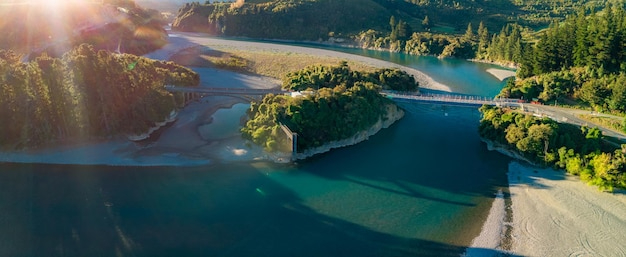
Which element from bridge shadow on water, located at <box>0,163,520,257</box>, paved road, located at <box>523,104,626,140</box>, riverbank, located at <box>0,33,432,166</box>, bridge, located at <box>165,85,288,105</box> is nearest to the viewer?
bridge shadow on water, located at <box>0,163,520,257</box>

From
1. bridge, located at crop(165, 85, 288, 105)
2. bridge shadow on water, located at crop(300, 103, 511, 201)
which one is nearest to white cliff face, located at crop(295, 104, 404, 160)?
A: bridge shadow on water, located at crop(300, 103, 511, 201)

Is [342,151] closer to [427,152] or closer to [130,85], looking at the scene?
[427,152]

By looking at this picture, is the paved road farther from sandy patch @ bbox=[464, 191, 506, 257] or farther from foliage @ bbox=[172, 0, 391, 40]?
foliage @ bbox=[172, 0, 391, 40]

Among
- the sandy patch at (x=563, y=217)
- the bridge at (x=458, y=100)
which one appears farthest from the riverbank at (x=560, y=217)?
→ the bridge at (x=458, y=100)

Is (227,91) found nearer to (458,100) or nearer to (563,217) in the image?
(458,100)

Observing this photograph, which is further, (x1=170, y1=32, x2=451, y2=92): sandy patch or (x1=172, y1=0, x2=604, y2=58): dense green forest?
(x1=172, y1=0, x2=604, y2=58): dense green forest

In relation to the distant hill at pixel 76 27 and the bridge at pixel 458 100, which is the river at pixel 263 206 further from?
the distant hill at pixel 76 27
